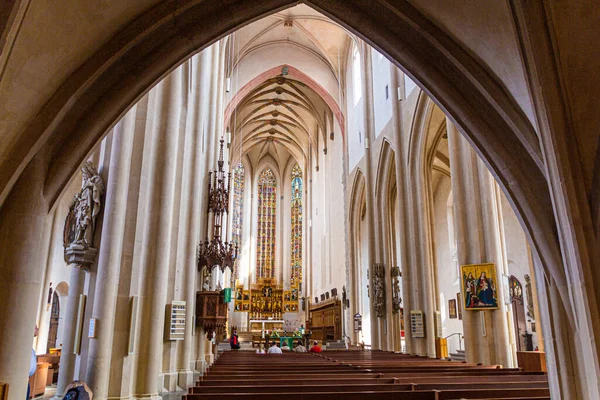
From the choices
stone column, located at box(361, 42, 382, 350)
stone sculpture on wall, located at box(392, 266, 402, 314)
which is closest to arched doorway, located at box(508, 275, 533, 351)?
stone sculpture on wall, located at box(392, 266, 402, 314)

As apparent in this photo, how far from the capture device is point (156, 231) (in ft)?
24.2

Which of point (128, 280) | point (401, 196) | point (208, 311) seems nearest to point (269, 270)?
point (401, 196)

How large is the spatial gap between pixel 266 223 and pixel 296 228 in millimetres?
2404

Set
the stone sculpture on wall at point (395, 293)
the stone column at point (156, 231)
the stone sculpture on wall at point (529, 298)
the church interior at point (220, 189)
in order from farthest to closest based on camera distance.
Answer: the stone sculpture on wall at point (395, 293)
the stone sculpture on wall at point (529, 298)
the stone column at point (156, 231)
the church interior at point (220, 189)

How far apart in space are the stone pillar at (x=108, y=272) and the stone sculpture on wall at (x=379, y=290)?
1113 cm

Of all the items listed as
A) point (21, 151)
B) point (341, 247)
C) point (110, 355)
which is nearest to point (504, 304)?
point (110, 355)

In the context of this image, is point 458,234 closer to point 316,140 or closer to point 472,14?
point 472,14

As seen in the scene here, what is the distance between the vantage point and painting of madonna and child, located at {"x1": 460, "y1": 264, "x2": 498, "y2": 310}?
9.43 m

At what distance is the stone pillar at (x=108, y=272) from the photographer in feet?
19.0

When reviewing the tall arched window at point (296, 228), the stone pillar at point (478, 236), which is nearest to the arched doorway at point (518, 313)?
the stone pillar at point (478, 236)

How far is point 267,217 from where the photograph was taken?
36.7 m

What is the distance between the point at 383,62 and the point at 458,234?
8228 millimetres

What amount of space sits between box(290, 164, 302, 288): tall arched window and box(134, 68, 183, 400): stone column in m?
27.4

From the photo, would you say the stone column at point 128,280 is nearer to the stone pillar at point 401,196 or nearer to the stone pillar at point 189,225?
the stone pillar at point 189,225
